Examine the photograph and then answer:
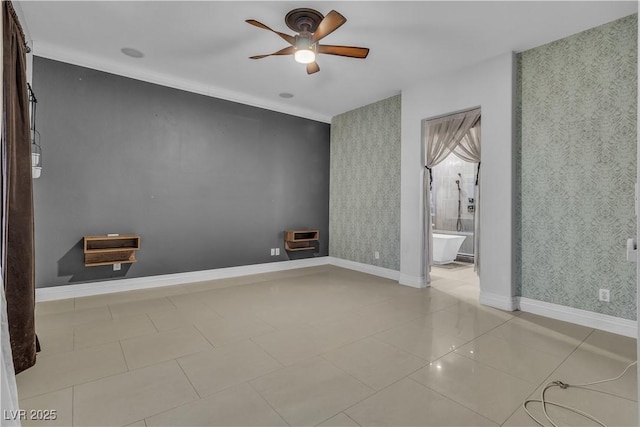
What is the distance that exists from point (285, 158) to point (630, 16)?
14.2 ft

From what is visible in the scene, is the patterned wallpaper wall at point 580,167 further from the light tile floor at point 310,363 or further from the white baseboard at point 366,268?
the white baseboard at point 366,268

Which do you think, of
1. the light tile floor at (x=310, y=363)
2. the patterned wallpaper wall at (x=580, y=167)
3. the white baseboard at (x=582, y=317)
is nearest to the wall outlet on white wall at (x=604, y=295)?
the patterned wallpaper wall at (x=580, y=167)

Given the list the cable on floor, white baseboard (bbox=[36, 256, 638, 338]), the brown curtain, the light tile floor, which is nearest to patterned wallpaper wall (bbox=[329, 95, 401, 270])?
white baseboard (bbox=[36, 256, 638, 338])

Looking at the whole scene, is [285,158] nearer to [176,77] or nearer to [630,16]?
[176,77]

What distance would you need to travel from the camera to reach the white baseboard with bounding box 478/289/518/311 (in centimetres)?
341

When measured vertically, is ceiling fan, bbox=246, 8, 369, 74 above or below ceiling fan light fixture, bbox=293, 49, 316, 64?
above

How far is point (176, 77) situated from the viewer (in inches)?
170

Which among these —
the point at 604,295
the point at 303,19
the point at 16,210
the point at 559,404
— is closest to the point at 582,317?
the point at 604,295

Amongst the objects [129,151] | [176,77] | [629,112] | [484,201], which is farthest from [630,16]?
[129,151]

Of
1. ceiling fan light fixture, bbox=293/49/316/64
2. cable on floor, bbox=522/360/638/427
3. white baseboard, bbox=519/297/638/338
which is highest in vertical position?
ceiling fan light fixture, bbox=293/49/316/64

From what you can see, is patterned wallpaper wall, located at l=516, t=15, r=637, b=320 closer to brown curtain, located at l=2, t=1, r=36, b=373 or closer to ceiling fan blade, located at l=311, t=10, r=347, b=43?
ceiling fan blade, located at l=311, t=10, r=347, b=43

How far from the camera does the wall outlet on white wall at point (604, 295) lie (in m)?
2.89

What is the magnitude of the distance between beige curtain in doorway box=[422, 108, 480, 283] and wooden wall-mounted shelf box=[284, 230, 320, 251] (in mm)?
2001

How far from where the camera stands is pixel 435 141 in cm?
458
